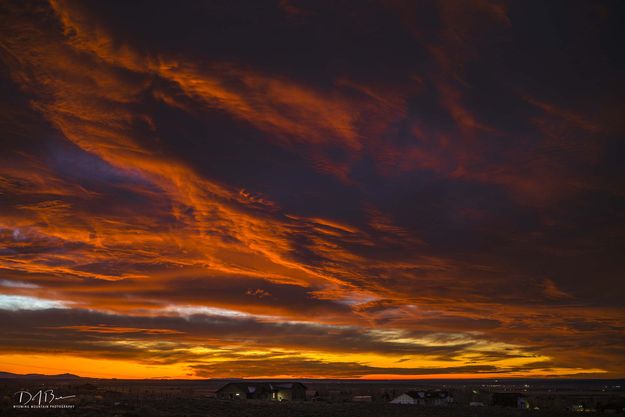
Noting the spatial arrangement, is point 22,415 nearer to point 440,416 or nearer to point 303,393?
point 440,416

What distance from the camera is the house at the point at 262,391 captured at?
8019 centimetres

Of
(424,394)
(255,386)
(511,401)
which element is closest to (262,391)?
(255,386)

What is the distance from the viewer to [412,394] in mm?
92750

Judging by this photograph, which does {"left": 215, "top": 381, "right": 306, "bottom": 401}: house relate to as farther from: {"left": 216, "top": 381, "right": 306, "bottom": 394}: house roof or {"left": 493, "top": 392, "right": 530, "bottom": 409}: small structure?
{"left": 493, "top": 392, "right": 530, "bottom": 409}: small structure

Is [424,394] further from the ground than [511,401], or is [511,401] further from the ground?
[424,394]

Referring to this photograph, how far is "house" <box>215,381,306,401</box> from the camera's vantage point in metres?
80.2

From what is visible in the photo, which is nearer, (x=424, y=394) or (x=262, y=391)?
(x=262, y=391)

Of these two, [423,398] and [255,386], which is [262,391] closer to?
[255,386]

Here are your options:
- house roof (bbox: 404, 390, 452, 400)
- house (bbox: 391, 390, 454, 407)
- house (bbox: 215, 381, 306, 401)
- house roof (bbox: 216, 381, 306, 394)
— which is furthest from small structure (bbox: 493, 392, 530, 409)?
house roof (bbox: 216, 381, 306, 394)

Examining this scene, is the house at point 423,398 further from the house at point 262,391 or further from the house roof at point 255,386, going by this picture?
the house roof at point 255,386

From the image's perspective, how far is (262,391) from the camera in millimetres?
83062

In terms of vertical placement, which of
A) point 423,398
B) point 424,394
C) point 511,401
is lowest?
point 511,401

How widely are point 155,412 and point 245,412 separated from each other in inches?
379

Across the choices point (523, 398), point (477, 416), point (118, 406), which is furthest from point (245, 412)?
point (523, 398)
